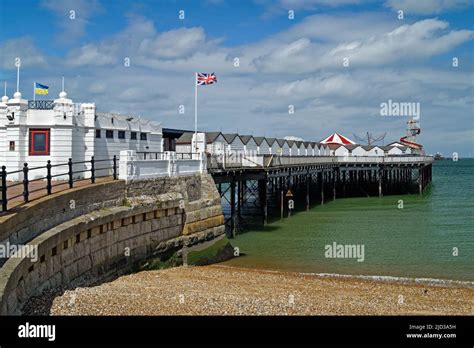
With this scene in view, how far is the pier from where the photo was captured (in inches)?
1072

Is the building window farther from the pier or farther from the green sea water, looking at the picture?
the green sea water

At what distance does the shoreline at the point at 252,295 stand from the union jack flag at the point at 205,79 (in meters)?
9.13

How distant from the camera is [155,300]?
39.4 ft

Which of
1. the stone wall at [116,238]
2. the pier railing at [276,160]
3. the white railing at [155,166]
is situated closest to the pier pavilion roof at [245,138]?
the pier railing at [276,160]

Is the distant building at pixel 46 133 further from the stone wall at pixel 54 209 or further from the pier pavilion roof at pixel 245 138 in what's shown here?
the pier pavilion roof at pixel 245 138

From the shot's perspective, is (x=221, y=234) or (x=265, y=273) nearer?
(x=265, y=273)

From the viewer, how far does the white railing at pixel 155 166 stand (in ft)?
52.9

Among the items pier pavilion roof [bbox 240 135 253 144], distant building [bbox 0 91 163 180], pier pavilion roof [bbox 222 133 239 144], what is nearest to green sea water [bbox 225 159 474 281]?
distant building [bbox 0 91 163 180]

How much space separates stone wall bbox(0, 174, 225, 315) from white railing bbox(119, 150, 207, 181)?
0.33 metres

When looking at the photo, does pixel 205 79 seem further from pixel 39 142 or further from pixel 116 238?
pixel 116 238
